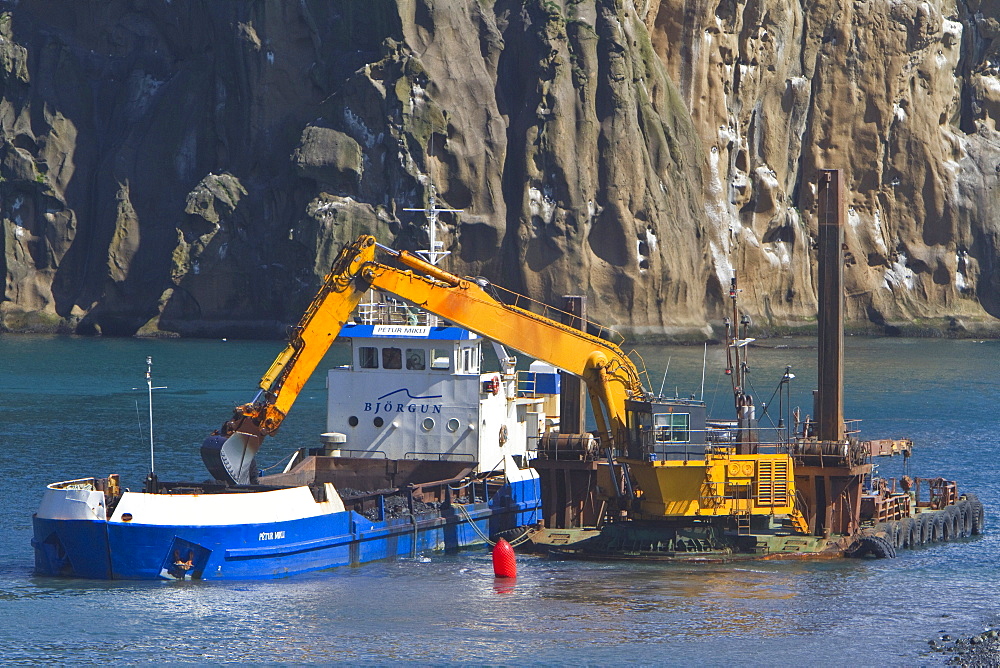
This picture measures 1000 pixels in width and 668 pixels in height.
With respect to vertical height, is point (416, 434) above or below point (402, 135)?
below

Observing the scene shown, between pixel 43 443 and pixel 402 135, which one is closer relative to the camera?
pixel 43 443

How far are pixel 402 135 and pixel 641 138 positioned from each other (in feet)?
60.6

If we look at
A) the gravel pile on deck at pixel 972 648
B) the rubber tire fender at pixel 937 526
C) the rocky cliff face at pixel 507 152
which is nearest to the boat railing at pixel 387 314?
the rubber tire fender at pixel 937 526

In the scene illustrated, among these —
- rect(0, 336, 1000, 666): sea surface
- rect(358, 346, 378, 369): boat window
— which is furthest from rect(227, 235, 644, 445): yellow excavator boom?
rect(0, 336, 1000, 666): sea surface

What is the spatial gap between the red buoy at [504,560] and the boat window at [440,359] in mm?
6475

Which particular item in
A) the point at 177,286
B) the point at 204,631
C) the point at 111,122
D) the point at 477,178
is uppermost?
the point at 111,122

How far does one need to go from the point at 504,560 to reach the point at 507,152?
80938mm

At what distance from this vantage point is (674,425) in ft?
103

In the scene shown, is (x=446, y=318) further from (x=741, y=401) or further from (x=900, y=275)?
(x=900, y=275)

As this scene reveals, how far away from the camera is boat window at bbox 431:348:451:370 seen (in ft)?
119

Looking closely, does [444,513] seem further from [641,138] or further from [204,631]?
[641,138]

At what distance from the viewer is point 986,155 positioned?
130500 millimetres

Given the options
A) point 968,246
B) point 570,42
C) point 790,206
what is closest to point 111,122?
point 570,42

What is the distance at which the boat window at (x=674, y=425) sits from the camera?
31.4m
